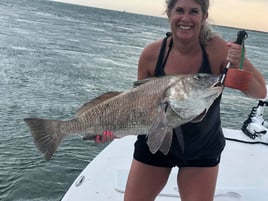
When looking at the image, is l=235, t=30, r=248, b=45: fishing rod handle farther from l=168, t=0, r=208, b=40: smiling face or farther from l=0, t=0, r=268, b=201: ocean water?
l=0, t=0, r=268, b=201: ocean water

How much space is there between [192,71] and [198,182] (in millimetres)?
900

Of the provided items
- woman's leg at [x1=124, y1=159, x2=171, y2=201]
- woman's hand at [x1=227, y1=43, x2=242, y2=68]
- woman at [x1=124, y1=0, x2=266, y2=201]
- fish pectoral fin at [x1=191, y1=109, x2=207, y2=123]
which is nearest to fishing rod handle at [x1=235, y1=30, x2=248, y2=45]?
woman's hand at [x1=227, y1=43, x2=242, y2=68]

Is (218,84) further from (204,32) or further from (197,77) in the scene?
(204,32)

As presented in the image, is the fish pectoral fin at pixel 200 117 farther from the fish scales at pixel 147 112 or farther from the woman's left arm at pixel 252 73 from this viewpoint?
the woman's left arm at pixel 252 73

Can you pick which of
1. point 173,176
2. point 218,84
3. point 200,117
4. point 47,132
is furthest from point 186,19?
point 173,176

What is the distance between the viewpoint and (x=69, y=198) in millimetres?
4547

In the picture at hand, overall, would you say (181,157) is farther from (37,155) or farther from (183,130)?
(37,155)

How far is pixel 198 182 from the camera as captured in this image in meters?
3.49

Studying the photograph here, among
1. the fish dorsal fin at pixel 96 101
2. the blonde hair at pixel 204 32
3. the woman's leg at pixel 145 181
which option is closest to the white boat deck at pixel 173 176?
the woman's leg at pixel 145 181

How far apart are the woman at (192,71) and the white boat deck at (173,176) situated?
115 centimetres

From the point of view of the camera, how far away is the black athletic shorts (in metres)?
3.49

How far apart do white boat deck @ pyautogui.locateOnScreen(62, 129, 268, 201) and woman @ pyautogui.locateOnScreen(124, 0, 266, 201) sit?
115 cm

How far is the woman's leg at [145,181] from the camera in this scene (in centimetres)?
365

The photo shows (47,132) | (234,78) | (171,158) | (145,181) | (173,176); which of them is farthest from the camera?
(173,176)
